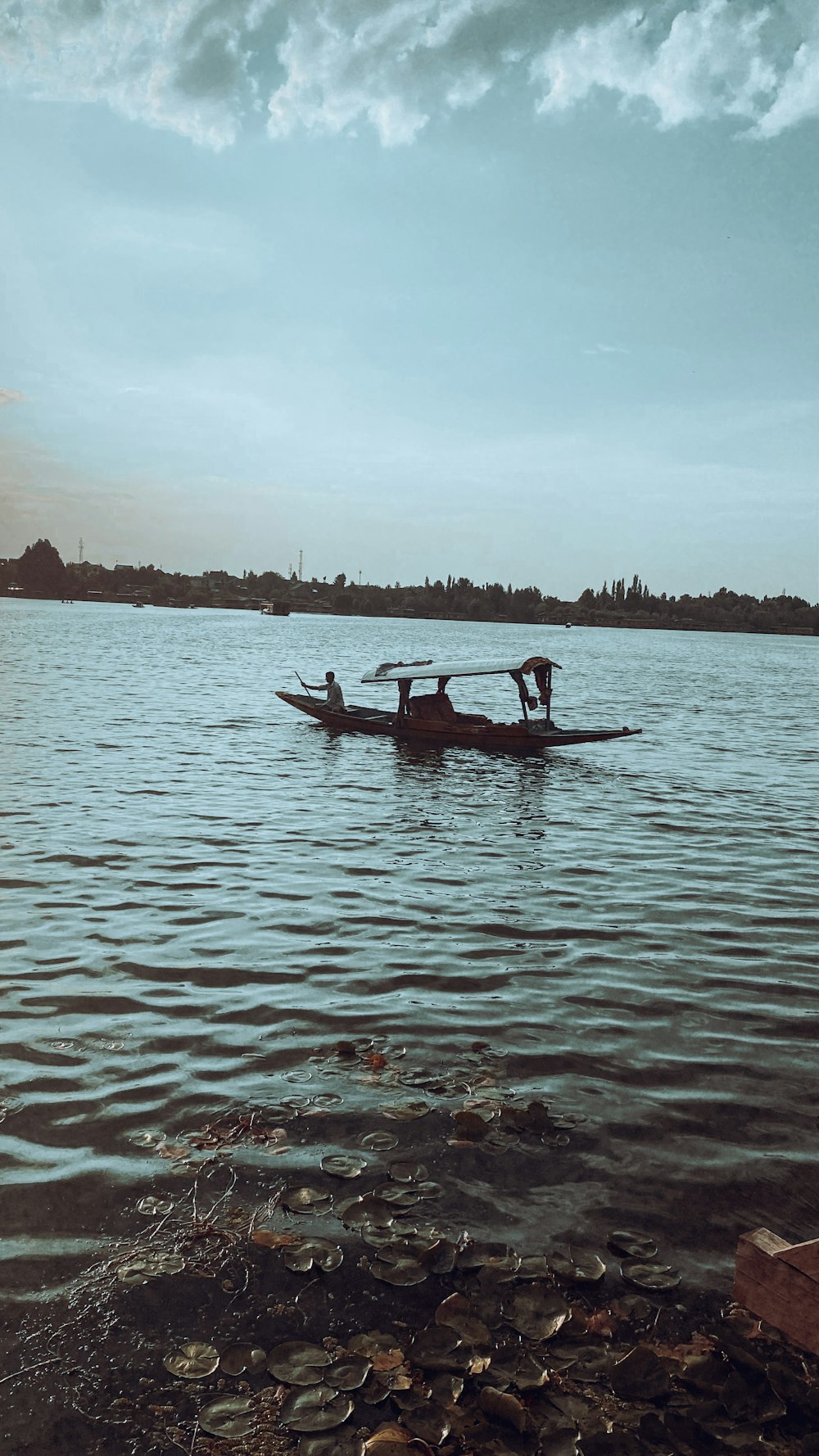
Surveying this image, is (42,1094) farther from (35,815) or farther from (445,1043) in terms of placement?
(35,815)

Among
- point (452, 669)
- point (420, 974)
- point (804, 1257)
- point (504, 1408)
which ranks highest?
point (452, 669)

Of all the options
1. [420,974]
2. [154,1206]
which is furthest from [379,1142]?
[420,974]

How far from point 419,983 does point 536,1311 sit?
460 centimetres

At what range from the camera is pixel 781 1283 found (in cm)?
419

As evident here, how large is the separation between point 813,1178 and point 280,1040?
4.10m

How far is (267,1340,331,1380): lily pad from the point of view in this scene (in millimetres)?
3988

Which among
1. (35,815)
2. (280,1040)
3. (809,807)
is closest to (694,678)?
(809,807)

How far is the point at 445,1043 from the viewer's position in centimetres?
766

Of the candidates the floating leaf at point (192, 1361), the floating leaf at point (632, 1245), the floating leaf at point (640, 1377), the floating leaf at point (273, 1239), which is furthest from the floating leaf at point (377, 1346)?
the floating leaf at point (632, 1245)

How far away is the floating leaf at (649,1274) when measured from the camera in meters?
4.70

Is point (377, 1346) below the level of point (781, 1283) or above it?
below

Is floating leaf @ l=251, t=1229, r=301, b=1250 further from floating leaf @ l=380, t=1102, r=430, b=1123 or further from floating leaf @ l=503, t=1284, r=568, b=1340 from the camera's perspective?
floating leaf @ l=380, t=1102, r=430, b=1123

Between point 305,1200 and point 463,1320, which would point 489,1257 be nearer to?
point 463,1320

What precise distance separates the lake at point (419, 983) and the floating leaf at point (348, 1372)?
1.23 m
